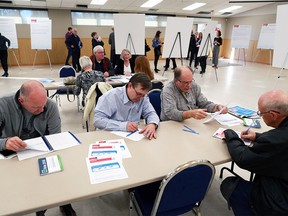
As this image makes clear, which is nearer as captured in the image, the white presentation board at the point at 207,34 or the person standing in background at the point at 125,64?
the person standing in background at the point at 125,64

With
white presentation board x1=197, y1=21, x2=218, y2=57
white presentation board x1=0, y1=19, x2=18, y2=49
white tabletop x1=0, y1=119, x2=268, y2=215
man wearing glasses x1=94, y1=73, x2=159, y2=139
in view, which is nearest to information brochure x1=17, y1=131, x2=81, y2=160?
white tabletop x1=0, y1=119, x2=268, y2=215

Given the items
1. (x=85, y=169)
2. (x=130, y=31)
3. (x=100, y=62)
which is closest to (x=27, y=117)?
(x=85, y=169)

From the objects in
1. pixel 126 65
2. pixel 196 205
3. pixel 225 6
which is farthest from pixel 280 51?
pixel 225 6

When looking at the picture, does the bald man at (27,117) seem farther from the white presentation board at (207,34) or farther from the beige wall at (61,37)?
the beige wall at (61,37)

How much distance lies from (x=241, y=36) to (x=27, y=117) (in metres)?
11.8

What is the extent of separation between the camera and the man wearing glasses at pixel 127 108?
1.88 metres

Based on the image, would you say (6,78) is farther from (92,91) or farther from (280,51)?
(280,51)

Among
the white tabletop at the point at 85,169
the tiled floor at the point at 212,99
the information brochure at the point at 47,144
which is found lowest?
the tiled floor at the point at 212,99

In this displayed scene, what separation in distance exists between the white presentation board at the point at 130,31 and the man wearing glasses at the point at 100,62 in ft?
4.06

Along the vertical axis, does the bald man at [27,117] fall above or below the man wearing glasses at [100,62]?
below

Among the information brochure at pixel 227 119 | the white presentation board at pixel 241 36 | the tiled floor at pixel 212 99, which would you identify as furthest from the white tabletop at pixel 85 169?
the white presentation board at pixel 241 36

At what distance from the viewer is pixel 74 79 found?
12.1 ft

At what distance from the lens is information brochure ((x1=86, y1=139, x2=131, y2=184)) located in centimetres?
130

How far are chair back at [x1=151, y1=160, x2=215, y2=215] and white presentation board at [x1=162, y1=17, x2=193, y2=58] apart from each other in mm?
5114
